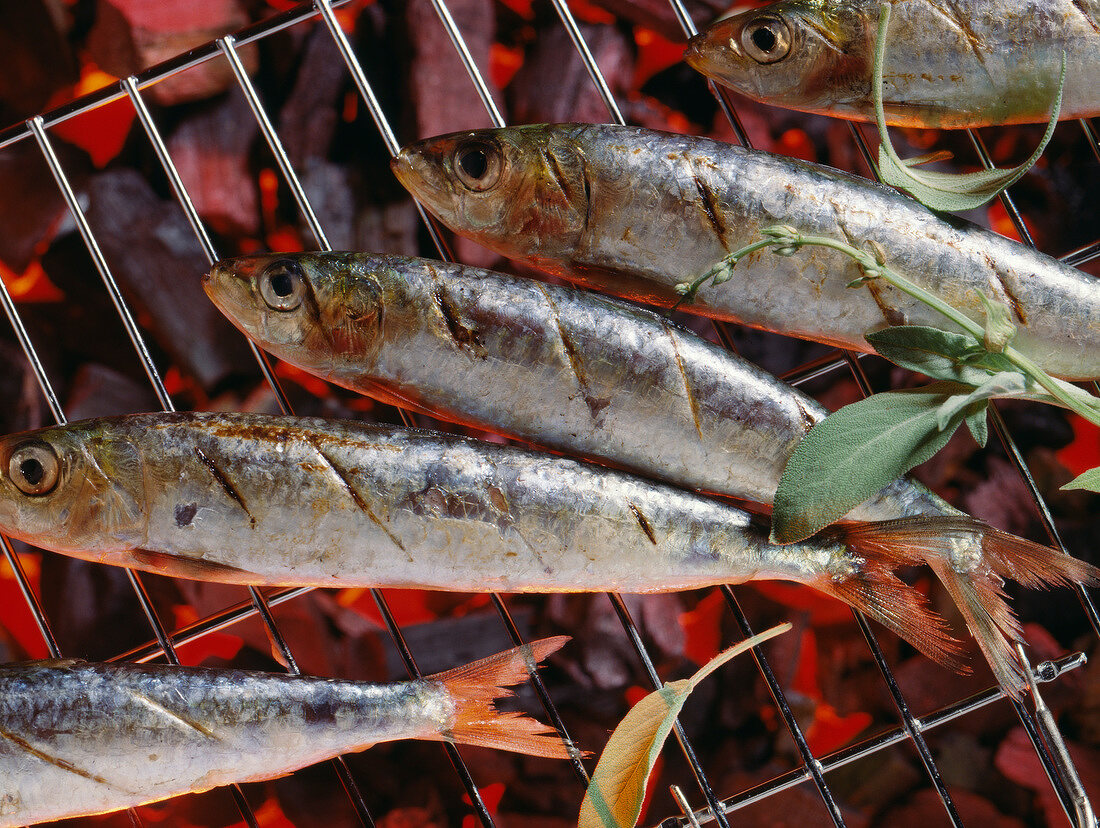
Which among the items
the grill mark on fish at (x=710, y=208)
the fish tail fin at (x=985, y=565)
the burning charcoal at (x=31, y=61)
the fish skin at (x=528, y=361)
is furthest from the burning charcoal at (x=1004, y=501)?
the burning charcoal at (x=31, y=61)

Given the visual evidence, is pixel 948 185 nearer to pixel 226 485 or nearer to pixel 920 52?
pixel 920 52

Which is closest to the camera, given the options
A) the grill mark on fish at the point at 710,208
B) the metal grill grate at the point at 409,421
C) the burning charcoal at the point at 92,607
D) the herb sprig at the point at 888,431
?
the herb sprig at the point at 888,431

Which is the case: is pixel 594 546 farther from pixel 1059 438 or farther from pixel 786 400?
pixel 1059 438

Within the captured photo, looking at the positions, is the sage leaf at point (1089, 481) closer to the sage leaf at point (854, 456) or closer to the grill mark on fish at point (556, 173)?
the sage leaf at point (854, 456)

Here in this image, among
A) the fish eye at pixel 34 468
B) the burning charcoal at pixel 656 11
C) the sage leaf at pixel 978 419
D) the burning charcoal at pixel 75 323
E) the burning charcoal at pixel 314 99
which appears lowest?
the sage leaf at pixel 978 419

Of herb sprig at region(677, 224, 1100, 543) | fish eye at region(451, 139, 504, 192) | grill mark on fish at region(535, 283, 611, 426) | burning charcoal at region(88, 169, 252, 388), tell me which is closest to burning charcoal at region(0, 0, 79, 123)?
burning charcoal at region(88, 169, 252, 388)

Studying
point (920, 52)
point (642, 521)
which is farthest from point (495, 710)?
point (920, 52)
